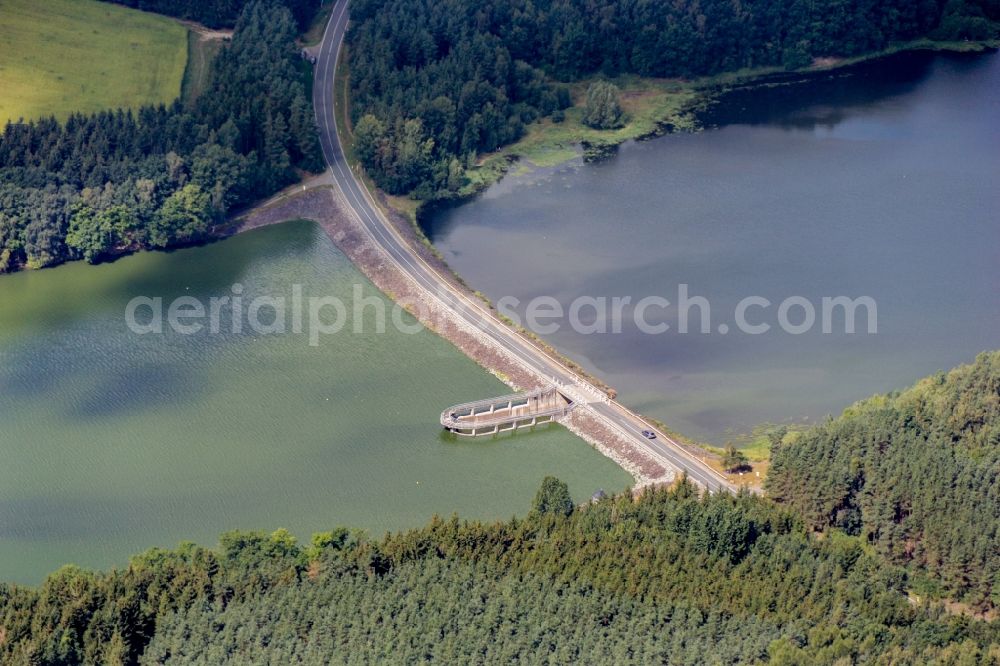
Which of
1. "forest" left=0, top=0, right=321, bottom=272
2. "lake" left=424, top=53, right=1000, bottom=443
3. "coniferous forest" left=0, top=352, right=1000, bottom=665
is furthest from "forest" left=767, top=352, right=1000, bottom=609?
"forest" left=0, top=0, right=321, bottom=272

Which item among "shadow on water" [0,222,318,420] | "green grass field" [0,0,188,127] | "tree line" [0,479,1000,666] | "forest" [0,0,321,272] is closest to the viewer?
"tree line" [0,479,1000,666]

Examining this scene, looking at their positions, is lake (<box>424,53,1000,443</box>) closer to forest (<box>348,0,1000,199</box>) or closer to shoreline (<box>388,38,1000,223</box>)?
shoreline (<box>388,38,1000,223</box>)

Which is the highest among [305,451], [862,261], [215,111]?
[215,111]

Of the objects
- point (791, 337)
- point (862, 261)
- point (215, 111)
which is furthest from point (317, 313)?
point (862, 261)

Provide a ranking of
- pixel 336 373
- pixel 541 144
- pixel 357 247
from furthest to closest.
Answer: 1. pixel 541 144
2. pixel 357 247
3. pixel 336 373

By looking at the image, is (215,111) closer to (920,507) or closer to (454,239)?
(454,239)

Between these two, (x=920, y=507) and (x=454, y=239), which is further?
(x=454, y=239)

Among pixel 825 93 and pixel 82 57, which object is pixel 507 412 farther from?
pixel 825 93
